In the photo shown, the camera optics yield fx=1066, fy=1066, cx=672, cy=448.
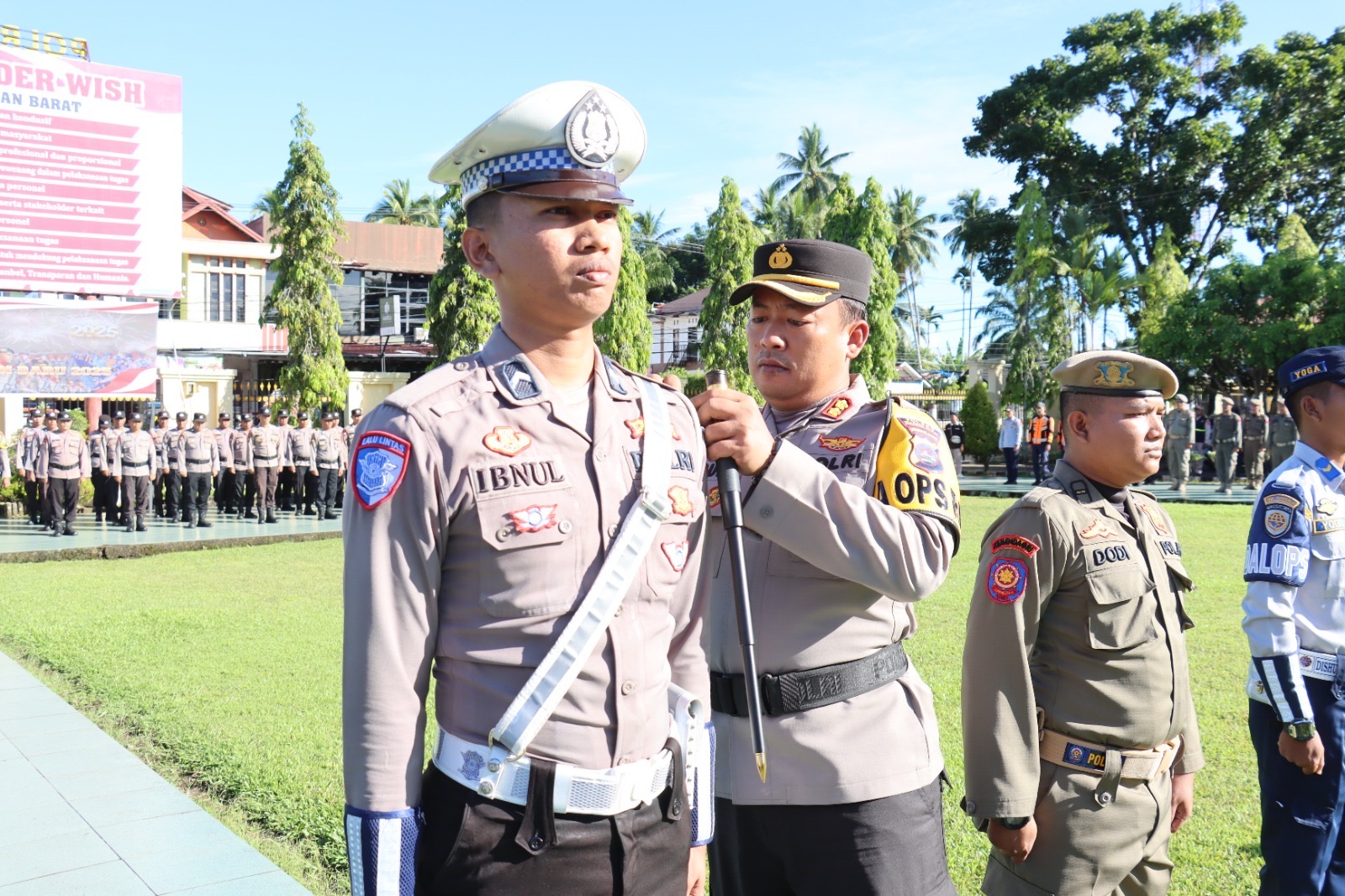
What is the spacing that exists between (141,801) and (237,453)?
16.0m

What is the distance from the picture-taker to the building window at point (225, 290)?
3641 cm

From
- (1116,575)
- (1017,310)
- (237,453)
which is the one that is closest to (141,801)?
(1116,575)

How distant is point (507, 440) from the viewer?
5.64ft

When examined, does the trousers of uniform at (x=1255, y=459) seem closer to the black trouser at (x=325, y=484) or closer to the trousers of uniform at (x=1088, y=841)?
the black trouser at (x=325, y=484)

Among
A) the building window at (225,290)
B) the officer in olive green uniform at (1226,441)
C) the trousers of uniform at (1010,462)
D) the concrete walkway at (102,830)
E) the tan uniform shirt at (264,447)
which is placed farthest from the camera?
the building window at (225,290)

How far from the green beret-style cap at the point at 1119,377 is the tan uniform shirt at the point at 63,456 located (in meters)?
16.5

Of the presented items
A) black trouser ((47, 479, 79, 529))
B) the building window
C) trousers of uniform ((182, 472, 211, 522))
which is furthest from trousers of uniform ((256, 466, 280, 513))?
the building window

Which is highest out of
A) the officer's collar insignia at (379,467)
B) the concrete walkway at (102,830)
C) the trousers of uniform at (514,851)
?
the officer's collar insignia at (379,467)

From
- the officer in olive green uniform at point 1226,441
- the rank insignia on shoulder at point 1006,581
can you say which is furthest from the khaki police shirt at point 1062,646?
the officer in olive green uniform at point 1226,441

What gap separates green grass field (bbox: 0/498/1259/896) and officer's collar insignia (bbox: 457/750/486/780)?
8.01ft

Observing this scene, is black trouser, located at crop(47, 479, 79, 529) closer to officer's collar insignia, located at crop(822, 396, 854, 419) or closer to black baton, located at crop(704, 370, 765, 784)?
officer's collar insignia, located at crop(822, 396, 854, 419)

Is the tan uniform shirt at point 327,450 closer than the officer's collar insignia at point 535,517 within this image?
No

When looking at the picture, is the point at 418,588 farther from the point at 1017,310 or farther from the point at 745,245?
the point at 1017,310

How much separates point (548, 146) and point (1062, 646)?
186 centimetres
